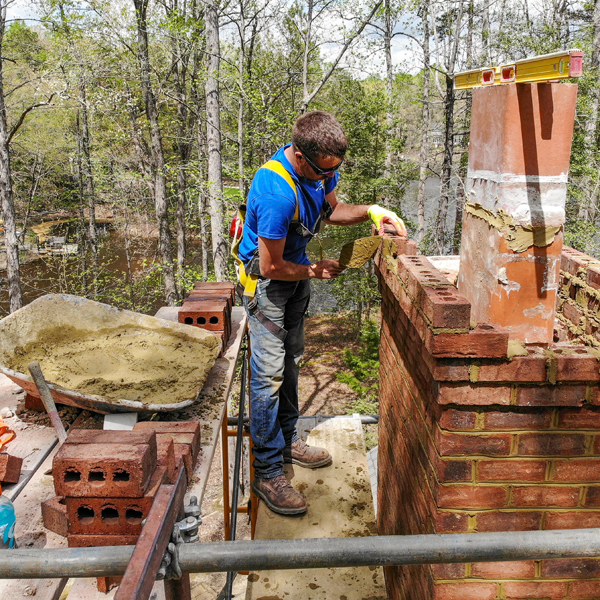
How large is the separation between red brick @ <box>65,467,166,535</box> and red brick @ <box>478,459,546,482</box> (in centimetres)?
116

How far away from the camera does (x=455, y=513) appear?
1.89 metres

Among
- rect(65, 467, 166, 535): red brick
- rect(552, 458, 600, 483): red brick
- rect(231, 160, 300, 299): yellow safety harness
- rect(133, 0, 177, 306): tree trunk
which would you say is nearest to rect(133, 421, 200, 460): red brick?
rect(65, 467, 166, 535): red brick

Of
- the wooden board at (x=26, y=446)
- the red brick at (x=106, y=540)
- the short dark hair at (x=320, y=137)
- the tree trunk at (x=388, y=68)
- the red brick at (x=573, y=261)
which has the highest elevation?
the tree trunk at (x=388, y=68)

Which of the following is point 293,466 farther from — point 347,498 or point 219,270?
point 219,270

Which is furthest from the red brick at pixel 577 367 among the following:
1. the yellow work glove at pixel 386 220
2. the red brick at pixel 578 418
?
the yellow work glove at pixel 386 220

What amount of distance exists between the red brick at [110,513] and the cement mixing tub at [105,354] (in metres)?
0.57

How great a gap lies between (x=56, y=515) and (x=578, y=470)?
1879 millimetres

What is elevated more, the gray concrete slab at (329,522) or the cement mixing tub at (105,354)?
the cement mixing tub at (105,354)

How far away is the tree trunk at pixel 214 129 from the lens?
376 inches

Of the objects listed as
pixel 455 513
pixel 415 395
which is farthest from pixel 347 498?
pixel 455 513

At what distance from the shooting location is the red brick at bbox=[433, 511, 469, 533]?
1889 millimetres

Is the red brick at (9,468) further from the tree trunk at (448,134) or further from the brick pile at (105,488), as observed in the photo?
the tree trunk at (448,134)

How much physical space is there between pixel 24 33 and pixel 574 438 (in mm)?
29741

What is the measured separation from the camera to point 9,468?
1979mm
